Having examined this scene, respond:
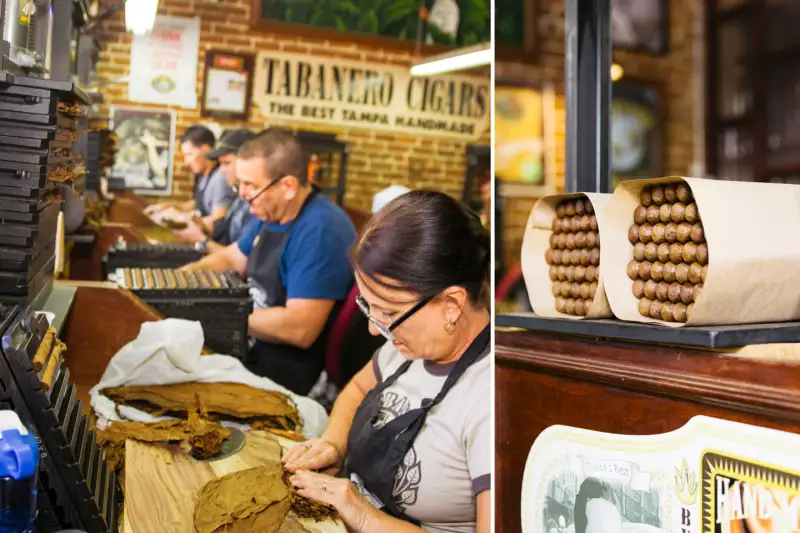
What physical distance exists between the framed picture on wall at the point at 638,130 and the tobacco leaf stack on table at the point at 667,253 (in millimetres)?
2030

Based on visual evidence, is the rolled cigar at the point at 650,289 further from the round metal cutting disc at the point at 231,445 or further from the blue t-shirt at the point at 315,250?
the round metal cutting disc at the point at 231,445

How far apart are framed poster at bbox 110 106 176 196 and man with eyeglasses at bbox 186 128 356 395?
0.21 m

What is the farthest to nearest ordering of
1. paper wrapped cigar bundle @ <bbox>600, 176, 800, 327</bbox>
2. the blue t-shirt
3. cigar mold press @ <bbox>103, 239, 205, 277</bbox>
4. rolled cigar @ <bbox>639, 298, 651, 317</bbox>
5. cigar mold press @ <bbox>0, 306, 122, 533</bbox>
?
the blue t-shirt < cigar mold press @ <bbox>103, 239, 205, 277</bbox> < rolled cigar @ <bbox>639, 298, 651, 317</bbox> < paper wrapped cigar bundle @ <bbox>600, 176, 800, 327</bbox> < cigar mold press @ <bbox>0, 306, 122, 533</bbox>

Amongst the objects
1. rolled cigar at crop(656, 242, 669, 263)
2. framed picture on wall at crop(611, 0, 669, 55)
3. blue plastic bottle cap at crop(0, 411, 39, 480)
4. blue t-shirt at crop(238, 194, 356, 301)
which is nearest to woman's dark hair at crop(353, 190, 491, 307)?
blue t-shirt at crop(238, 194, 356, 301)

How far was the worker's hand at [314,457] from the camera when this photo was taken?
199 centimetres

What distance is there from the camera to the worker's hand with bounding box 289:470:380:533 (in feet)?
6.15

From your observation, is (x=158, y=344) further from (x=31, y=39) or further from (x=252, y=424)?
(x=31, y=39)

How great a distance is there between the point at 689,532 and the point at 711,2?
3.18 meters

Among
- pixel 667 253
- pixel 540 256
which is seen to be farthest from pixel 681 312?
pixel 540 256

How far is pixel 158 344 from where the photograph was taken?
2072 millimetres

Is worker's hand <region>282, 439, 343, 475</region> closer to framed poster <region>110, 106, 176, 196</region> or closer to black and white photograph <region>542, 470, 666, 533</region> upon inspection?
black and white photograph <region>542, 470, 666, 533</region>

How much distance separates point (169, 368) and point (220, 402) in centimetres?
17

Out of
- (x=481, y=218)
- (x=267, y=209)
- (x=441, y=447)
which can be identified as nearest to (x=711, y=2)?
(x=481, y=218)

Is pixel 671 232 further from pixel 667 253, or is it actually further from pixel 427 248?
pixel 427 248
